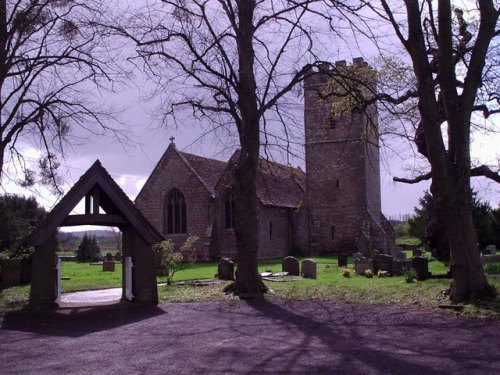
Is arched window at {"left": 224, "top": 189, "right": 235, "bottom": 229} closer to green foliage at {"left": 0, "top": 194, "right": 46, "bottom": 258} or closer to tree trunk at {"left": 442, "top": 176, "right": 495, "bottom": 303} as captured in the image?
green foliage at {"left": 0, "top": 194, "right": 46, "bottom": 258}

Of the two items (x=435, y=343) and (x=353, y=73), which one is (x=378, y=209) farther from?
(x=435, y=343)

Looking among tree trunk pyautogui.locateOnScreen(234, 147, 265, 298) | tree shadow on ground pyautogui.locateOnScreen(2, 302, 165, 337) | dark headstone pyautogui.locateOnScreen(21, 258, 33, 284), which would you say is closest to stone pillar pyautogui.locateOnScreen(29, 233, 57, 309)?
tree shadow on ground pyautogui.locateOnScreen(2, 302, 165, 337)

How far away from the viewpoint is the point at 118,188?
1455 cm

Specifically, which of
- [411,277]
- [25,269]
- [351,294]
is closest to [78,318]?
[351,294]

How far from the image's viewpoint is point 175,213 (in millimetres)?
44156

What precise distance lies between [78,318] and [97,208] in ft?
10.4

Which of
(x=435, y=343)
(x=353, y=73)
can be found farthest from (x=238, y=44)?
(x=435, y=343)

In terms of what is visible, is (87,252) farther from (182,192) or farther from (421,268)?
(421,268)

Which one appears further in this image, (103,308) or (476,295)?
(103,308)

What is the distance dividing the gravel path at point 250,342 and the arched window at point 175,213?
30.4 m

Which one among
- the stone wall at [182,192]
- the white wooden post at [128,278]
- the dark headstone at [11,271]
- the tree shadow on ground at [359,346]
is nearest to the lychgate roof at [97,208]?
the white wooden post at [128,278]

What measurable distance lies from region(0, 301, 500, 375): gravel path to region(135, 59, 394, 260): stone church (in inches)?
1135

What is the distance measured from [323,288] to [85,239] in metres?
37.6

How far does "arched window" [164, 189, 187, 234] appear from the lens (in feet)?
144
